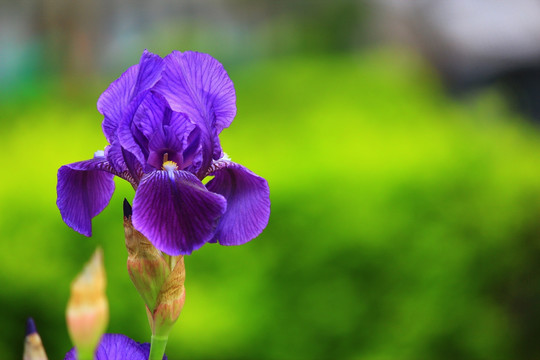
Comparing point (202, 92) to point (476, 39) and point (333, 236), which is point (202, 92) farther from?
point (476, 39)

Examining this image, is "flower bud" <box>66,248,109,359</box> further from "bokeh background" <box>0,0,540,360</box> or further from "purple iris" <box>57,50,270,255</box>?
"bokeh background" <box>0,0,540,360</box>

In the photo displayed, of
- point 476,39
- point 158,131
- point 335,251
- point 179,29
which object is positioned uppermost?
point 476,39

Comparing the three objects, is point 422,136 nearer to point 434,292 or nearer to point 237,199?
point 434,292

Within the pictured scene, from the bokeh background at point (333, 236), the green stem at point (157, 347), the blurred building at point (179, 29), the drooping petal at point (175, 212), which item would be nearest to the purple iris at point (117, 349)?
the green stem at point (157, 347)

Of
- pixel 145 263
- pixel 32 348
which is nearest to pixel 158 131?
pixel 145 263

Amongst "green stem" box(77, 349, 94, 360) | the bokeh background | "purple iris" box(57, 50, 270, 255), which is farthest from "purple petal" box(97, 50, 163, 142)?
the bokeh background

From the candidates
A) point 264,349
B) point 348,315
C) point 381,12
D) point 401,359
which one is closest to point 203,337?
point 264,349

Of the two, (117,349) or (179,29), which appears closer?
(117,349)
